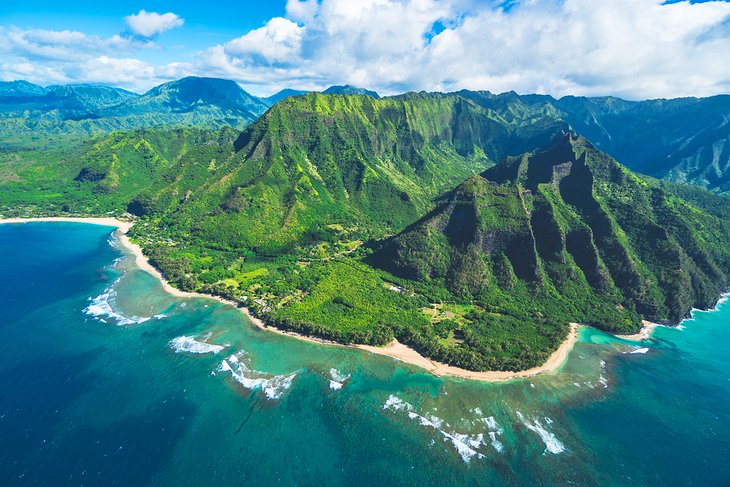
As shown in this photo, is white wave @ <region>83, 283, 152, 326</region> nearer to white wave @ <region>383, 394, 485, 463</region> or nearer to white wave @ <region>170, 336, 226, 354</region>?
white wave @ <region>170, 336, 226, 354</region>

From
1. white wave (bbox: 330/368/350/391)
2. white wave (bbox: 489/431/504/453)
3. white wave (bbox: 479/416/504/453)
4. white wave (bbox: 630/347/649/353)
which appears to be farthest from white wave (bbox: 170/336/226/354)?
white wave (bbox: 630/347/649/353)

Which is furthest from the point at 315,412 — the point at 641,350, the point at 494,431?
the point at 641,350

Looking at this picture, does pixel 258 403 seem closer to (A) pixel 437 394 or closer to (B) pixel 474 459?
(A) pixel 437 394

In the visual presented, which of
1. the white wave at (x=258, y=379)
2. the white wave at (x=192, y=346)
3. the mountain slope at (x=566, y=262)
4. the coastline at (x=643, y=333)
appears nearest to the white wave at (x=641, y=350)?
the coastline at (x=643, y=333)

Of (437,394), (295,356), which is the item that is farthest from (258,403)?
(437,394)

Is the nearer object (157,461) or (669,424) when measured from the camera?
(157,461)

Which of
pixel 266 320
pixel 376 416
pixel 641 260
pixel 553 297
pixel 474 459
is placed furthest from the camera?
pixel 641 260

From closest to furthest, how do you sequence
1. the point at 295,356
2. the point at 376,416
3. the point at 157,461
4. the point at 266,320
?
1. the point at 157,461
2. the point at 376,416
3. the point at 295,356
4. the point at 266,320

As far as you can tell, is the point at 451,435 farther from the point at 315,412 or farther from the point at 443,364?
the point at 315,412
